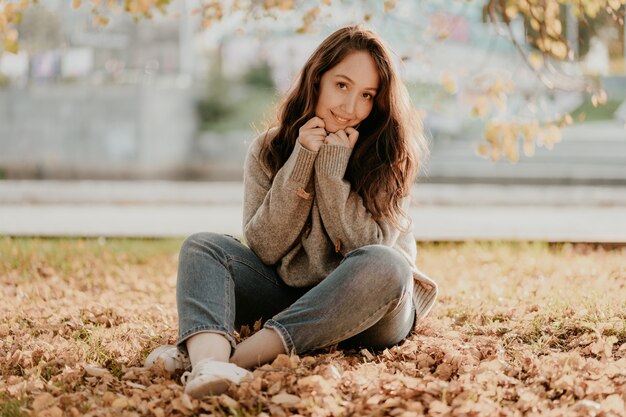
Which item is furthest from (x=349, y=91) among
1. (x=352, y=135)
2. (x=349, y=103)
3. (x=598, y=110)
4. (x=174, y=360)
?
(x=598, y=110)

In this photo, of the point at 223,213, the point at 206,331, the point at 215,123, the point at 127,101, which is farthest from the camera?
the point at 215,123

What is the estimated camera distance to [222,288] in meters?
2.88

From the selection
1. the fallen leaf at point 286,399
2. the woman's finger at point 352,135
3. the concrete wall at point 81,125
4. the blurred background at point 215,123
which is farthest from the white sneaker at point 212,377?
the concrete wall at point 81,125

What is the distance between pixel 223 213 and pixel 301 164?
856 centimetres

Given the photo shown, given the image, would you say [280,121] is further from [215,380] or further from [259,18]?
[259,18]

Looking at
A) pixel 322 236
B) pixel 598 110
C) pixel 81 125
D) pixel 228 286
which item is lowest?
pixel 81 125

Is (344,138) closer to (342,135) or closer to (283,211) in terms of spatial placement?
(342,135)

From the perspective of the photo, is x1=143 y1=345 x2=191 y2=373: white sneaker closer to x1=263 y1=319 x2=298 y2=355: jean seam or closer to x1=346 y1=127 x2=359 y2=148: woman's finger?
x1=263 y1=319 x2=298 y2=355: jean seam

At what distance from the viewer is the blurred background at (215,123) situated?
9.15m

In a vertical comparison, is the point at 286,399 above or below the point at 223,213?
above

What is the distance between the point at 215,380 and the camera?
2.45 meters

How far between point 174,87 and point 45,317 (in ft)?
83.3

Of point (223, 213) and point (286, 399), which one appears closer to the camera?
point (286, 399)

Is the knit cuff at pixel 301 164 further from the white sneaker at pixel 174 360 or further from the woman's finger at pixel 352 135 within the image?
the white sneaker at pixel 174 360
